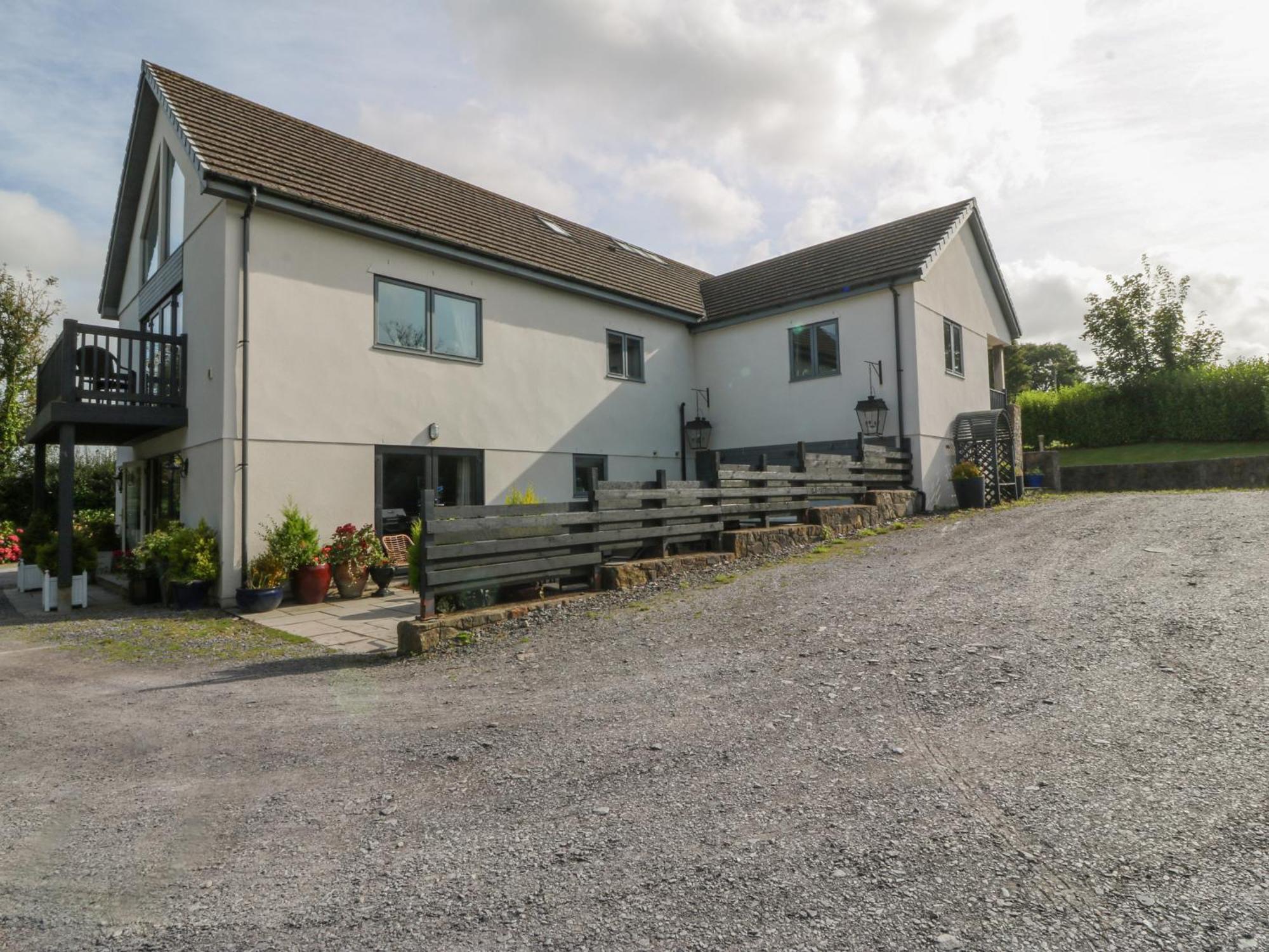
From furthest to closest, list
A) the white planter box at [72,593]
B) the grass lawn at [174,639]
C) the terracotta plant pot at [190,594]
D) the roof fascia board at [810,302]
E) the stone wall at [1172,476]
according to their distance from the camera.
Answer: the stone wall at [1172,476], the roof fascia board at [810,302], the white planter box at [72,593], the terracotta plant pot at [190,594], the grass lawn at [174,639]

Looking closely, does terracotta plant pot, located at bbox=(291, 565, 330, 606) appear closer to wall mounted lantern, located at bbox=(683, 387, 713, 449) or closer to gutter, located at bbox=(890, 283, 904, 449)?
wall mounted lantern, located at bbox=(683, 387, 713, 449)

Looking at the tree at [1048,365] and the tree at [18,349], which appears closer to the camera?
the tree at [18,349]

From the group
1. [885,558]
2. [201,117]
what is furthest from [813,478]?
[201,117]

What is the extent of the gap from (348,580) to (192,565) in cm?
211

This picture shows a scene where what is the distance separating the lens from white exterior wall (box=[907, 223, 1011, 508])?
15750 millimetres

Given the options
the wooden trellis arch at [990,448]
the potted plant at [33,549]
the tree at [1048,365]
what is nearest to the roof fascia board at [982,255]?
the wooden trellis arch at [990,448]

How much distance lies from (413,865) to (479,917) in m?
0.52

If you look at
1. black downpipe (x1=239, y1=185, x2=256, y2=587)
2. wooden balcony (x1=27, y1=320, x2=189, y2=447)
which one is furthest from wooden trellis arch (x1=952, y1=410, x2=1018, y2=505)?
wooden balcony (x1=27, y1=320, x2=189, y2=447)

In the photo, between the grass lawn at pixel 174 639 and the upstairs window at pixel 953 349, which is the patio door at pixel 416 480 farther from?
the upstairs window at pixel 953 349

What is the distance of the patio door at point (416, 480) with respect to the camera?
1199 cm

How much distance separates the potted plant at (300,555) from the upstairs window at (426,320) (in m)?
3.62

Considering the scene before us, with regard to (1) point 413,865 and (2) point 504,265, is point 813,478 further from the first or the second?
(1) point 413,865

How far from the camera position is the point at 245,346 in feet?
34.2

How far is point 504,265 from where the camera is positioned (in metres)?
14.2
